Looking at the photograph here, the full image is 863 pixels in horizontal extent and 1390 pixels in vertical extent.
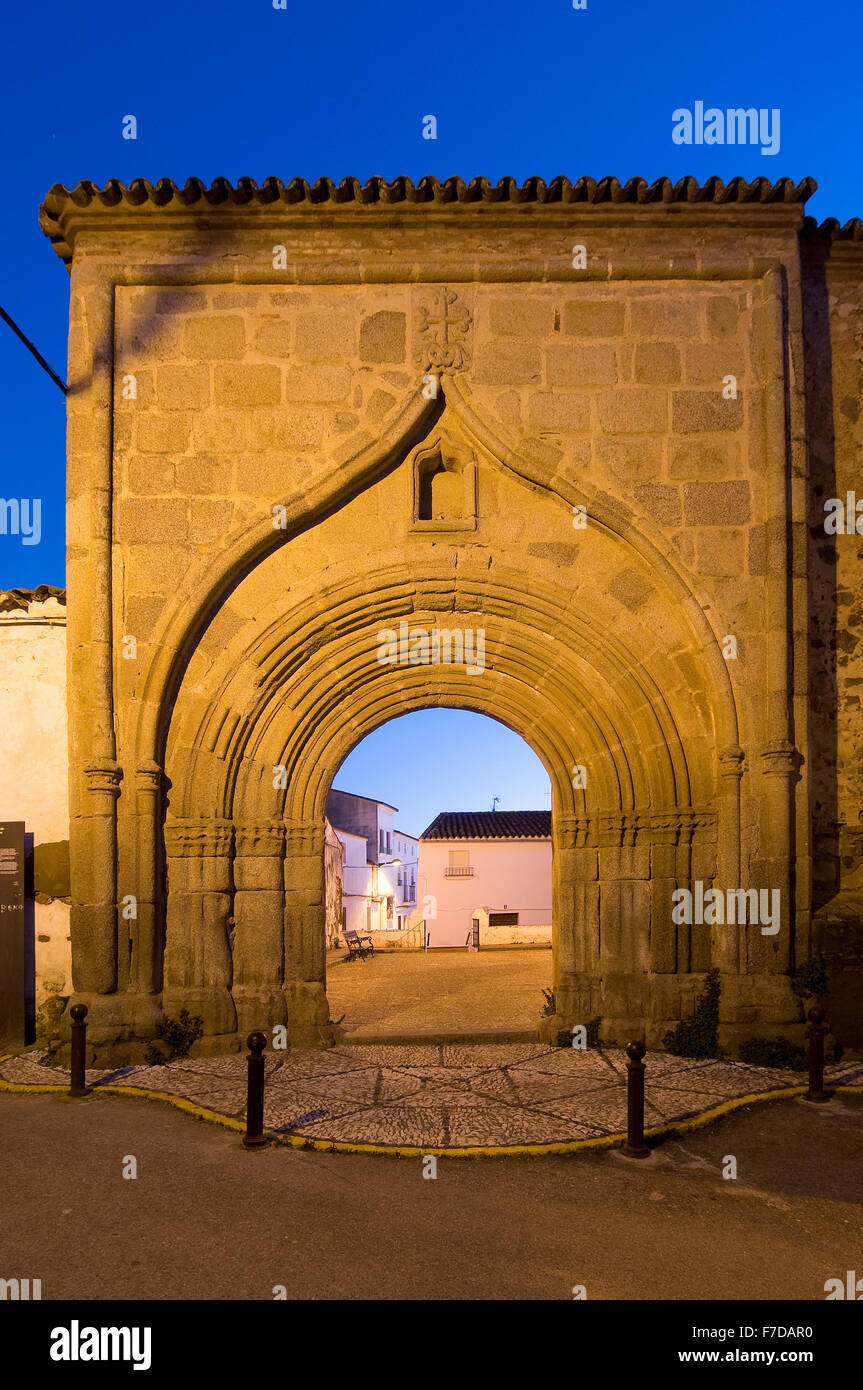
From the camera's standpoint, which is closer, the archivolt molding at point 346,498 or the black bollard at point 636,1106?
the black bollard at point 636,1106

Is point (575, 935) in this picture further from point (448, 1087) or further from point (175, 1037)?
point (175, 1037)

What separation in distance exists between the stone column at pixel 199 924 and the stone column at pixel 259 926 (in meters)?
0.10

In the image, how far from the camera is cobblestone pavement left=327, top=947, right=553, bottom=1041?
8344 mm

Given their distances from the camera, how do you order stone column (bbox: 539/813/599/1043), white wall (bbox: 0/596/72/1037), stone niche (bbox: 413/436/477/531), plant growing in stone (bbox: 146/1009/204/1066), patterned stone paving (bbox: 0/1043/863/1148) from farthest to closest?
white wall (bbox: 0/596/72/1037)
stone niche (bbox: 413/436/477/531)
stone column (bbox: 539/813/599/1043)
plant growing in stone (bbox: 146/1009/204/1066)
patterned stone paving (bbox: 0/1043/863/1148)

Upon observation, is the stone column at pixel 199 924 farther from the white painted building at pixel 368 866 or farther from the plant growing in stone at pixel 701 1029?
the white painted building at pixel 368 866

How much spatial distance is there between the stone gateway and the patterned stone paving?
21.6 inches

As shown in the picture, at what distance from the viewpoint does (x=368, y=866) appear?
111 ft

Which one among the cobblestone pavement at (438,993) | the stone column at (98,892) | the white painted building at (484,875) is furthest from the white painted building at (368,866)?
the stone column at (98,892)

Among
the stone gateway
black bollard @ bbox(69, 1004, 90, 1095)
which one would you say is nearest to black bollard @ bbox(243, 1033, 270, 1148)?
black bollard @ bbox(69, 1004, 90, 1095)

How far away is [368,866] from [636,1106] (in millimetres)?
29111

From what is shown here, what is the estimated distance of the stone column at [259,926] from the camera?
7.44m

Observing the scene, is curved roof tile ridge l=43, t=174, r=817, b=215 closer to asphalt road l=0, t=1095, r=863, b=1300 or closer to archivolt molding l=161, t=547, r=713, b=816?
archivolt molding l=161, t=547, r=713, b=816

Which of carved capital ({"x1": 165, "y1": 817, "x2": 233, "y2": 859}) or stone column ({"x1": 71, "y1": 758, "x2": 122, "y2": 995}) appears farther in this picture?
carved capital ({"x1": 165, "y1": 817, "x2": 233, "y2": 859})
